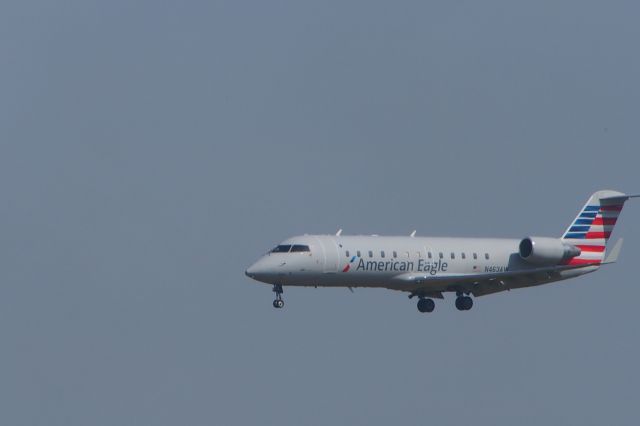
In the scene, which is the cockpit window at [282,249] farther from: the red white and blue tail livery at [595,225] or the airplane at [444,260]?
the red white and blue tail livery at [595,225]

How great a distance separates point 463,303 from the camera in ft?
217

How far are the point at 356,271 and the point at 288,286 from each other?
3.08 m

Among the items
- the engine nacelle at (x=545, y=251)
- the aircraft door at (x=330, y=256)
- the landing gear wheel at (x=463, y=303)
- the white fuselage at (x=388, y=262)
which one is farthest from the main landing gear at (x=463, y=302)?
the aircraft door at (x=330, y=256)

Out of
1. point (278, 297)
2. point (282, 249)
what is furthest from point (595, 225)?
point (278, 297)

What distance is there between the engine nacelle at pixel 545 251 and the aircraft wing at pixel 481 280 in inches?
15.8

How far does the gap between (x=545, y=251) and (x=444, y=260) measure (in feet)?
16.6

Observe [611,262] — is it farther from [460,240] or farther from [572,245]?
[460,240]

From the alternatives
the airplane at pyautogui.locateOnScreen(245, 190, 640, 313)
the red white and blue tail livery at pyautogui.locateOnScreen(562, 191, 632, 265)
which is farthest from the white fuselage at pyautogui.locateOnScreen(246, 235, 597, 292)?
the red white and blue tail livery at pyautogui.locateOnScreen(562, 191, 632, 265)

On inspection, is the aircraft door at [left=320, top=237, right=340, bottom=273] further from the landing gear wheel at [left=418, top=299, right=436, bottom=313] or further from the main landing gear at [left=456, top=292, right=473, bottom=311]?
the main landing gear at [left=456, top=292, right=473, bottom=311]

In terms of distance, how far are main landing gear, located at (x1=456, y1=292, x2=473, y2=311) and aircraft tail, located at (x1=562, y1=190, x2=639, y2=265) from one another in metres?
6.33

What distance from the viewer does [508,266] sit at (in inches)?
2640

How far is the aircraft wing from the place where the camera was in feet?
208

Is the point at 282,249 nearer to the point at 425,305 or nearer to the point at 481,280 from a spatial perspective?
the point at 425,305

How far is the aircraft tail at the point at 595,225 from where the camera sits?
69250mm
